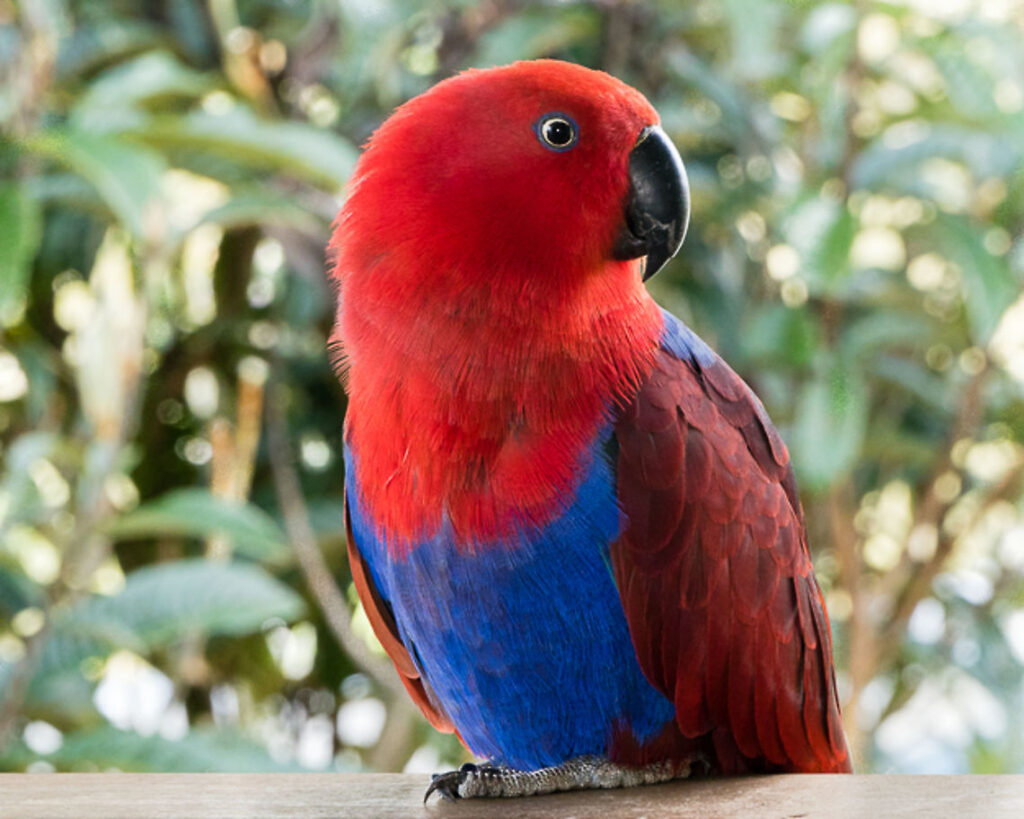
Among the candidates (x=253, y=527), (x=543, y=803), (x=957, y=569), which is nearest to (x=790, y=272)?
(x=957, y=569)

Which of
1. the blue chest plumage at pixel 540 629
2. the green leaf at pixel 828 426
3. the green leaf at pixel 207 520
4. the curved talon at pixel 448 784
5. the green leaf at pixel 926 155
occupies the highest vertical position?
the green leaf at pixel 926 155

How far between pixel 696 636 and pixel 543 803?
0.21 m

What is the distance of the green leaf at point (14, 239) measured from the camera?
1.67 metres

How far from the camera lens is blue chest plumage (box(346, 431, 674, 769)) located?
1.08 metres

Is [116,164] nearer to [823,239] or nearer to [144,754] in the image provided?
[144,754]

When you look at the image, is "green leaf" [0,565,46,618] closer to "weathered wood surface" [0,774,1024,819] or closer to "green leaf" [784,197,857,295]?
"weathered wood surface" [0,774,1024,819]

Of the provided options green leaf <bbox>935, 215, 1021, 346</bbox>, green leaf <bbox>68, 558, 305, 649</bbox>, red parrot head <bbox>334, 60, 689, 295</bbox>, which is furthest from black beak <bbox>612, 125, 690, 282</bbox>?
green leaf <bbox>935, 215, 1021, 346</bbox>

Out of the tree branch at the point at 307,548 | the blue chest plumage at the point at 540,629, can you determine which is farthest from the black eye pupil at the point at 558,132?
the tree branch at the point at 307,548

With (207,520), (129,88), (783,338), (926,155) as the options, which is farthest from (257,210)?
(926,155)

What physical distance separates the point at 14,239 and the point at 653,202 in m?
1.02

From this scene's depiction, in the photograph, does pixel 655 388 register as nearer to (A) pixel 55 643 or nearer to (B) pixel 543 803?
(B) pixel 543 803

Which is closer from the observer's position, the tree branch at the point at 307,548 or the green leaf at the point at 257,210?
the green leaf at the point at 257,210

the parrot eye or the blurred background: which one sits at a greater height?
the parrot eye

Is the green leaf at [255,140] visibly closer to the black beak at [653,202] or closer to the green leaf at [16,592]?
the green leaf at [16,592]
